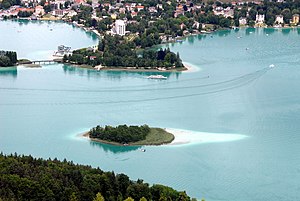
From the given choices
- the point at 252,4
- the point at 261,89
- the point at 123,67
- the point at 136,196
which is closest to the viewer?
the point at 136,196

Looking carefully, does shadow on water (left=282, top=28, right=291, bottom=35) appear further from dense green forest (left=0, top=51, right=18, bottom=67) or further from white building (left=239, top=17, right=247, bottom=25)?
dense green forest (left=0, top=51, right=18, bottom=67)

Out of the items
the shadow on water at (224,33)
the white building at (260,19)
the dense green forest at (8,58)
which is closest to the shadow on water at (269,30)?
the white building at (260,19)

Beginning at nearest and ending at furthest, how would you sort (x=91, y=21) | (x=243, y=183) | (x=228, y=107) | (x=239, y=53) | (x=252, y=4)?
1. (x=243, y=183)
2. (x=228, y=107)
3. (x=239, y=53)
4. (x=91, y=21)
5. (x=252, y=4)

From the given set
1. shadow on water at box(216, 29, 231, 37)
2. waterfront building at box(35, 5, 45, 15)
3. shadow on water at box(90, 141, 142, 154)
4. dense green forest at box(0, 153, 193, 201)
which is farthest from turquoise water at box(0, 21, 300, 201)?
waterfront building at box(35, 5, 45, 15)

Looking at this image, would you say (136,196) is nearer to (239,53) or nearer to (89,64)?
(89,64)

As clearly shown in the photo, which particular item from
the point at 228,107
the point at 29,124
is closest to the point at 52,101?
the point at 29,124

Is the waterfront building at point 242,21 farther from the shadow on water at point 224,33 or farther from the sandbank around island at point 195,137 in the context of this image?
the sandbank around island at point 195,137
